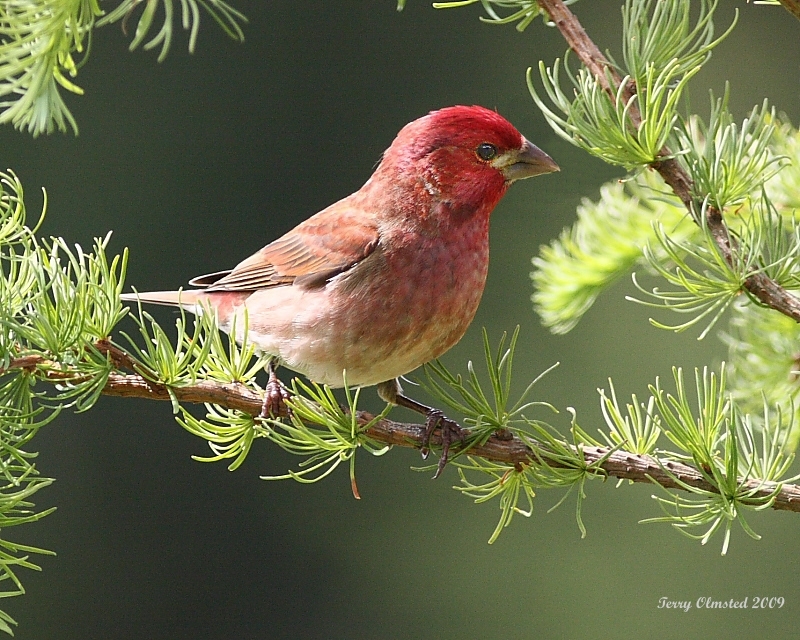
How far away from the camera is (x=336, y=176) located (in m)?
6.59

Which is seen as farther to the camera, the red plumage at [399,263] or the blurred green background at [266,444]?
the blurred green background at [266,444]

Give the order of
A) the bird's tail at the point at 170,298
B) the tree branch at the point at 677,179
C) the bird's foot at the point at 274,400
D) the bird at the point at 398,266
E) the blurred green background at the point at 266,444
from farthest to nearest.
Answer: the blurred green background at the point at 266,444
the bird's tail at the point at 170,298
the bird at the point at 398,266
the bird's foot at the point at 274,400
the tree branch at the point at 677,179

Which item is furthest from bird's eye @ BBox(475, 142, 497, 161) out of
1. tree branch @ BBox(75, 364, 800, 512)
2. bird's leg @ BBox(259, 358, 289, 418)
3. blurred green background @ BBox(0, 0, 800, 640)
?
blurred green background @ BBox(0, 0, 800, 640)

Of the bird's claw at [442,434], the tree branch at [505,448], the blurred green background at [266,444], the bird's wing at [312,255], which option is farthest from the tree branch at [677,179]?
the blurred green background at [266,444]

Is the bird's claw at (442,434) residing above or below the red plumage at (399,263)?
below

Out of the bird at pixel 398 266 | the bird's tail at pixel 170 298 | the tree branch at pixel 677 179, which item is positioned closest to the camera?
the tree branch at pixel 677 179

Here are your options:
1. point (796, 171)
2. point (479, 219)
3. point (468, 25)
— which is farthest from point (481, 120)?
point (468, 25)

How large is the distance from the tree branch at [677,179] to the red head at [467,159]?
922mm

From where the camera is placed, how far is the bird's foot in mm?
1846

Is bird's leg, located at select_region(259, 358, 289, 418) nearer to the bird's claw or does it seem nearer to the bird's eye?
the bird's claw

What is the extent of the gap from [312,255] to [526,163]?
24.9 inches

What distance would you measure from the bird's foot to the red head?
684mm

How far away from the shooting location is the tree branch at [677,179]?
5.06 feet

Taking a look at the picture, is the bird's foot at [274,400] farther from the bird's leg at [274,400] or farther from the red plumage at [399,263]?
the red plumage at [399,263]
